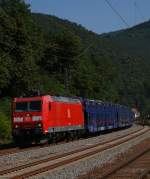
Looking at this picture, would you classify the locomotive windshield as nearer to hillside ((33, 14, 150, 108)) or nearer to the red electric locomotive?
the red electric locomotive

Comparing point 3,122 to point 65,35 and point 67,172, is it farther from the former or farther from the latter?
point 65,35

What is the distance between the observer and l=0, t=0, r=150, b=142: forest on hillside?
70312 millimetres

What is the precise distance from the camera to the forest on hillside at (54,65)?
7031cm

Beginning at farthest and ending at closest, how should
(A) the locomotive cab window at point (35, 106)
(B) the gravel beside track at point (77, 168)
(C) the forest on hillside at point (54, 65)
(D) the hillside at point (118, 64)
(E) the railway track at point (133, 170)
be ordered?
(D) the hillside at point (118, 64)
(C) the forest on hillside at point (54, 65)
(A) the locomotive cab window at point (35, 106)
(B) the gravel beside track at point (77, 168)
(E) the railway track at point (133, 170)

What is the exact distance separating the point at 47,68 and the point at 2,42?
3479 centimetres

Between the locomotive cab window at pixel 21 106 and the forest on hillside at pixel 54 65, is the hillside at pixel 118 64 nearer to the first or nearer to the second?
the forest on hillside at pixel 54 65

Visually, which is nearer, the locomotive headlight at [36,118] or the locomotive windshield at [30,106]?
the locomotive headlight at [36,118]

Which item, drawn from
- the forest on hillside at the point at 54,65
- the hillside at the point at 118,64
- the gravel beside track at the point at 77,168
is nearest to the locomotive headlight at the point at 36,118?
the forest on hillside at the point at 54,65

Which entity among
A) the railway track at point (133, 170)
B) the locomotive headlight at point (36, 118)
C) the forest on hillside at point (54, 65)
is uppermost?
the forest on hillside at point (54, 65)

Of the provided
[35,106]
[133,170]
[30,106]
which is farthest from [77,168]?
[30,106]

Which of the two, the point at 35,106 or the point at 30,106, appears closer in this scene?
the point at 35,106

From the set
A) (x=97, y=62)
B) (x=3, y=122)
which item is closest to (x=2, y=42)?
(x=3, y=122)

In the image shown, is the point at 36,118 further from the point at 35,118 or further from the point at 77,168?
the point at 77,168

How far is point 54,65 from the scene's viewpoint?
104 m
